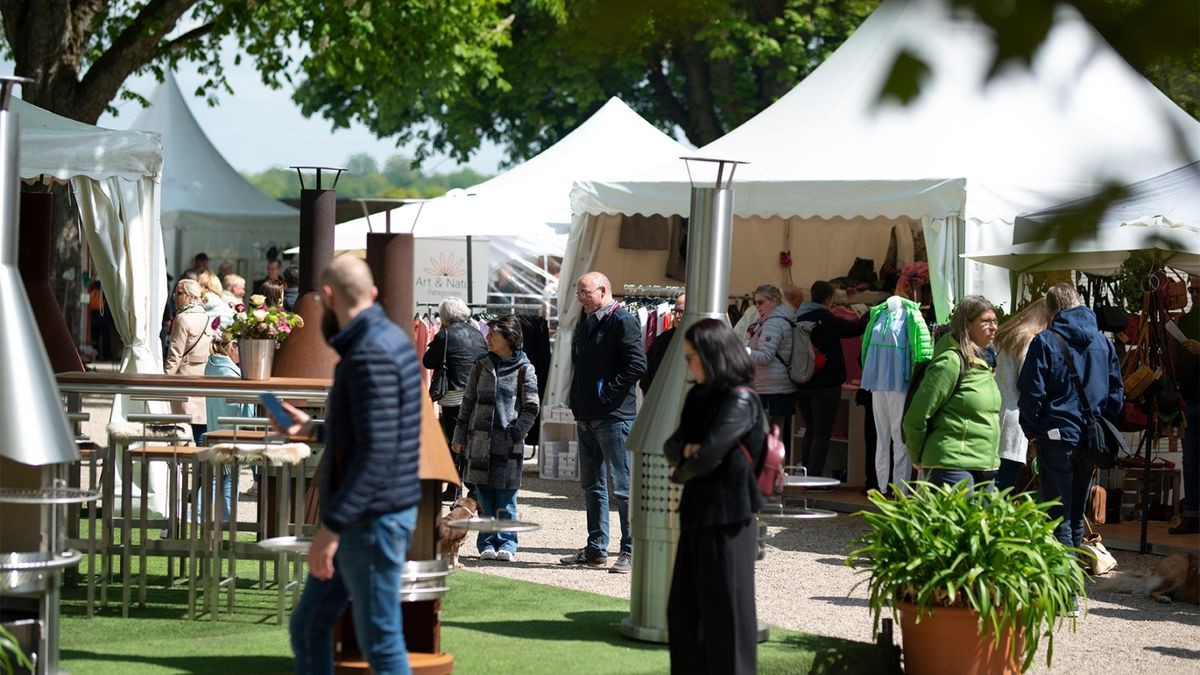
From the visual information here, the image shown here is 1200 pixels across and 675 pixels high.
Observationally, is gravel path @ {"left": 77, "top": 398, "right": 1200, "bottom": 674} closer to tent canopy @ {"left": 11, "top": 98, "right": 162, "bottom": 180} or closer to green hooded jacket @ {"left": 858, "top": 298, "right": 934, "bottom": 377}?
green hooded jacket @ {"left": 858, "top": 298, "right": 934, "bottom": 377}

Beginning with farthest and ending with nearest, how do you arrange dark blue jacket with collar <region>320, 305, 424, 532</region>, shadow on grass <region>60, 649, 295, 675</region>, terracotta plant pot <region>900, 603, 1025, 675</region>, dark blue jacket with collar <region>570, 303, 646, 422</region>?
dark blue jacket with collar <region>570, 303, 646, 422</region>, terracotta plant pot <region>900, 603, 1025, 675</region>, shadow on grass <region>60, 649, 295, 675</region>, dark blue jacket with collar <region>320, 305, 424, 532</region>

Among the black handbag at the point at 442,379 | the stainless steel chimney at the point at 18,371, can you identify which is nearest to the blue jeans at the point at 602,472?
the black handbag at the point at 442,379

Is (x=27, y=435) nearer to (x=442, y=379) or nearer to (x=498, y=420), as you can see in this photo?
(x=498, y=420)

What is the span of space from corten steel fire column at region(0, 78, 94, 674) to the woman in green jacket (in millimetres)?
4413

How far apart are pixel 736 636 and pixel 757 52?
90.2 ft

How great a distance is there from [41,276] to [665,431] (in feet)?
13.2

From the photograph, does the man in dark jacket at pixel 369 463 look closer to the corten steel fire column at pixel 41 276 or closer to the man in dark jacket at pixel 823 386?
the corten steel fire column at pixel 41 276

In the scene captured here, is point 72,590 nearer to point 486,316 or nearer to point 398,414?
point 398,414

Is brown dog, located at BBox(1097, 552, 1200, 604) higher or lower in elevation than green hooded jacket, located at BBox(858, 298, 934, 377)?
lower

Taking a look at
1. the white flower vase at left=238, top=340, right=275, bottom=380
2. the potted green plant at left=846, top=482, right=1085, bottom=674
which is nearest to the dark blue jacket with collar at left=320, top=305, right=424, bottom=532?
the potted green plant at left=846, top=482, right=1085, bottom=674

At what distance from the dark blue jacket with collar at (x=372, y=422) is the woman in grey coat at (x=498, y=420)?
4.92 metres

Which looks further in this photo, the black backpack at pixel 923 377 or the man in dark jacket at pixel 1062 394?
the man in dark jacket at pixel 1062 394

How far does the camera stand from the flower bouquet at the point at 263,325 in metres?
8.57

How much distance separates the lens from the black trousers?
6.13 meters
